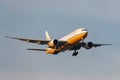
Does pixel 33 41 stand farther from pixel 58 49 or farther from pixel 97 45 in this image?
pixel 97 45

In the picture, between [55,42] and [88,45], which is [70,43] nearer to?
[55,42]

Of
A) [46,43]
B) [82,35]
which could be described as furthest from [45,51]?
[82,35]

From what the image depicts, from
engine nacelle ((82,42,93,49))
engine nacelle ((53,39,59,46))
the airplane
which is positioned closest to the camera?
the airplane

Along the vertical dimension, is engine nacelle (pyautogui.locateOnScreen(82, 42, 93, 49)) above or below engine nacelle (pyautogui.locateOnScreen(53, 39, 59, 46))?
below

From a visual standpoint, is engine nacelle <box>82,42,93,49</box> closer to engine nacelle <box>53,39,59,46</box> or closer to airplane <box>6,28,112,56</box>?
airplane <box>6,28,112,56</box>

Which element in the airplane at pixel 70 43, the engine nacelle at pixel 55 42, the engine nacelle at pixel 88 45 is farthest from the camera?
the engine nacelle at pixel 88 45

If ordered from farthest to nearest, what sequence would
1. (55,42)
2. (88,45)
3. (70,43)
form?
(88,45)
(55,42)
(70,43)

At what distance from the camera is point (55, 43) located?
4835 inches

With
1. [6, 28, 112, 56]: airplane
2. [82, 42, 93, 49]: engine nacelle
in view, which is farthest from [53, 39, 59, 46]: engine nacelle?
[82, 42, 93, 49]: engine nacelle

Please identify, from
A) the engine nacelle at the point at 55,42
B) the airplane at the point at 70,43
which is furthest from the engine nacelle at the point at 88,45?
the engine nacelle at the point at 55,42

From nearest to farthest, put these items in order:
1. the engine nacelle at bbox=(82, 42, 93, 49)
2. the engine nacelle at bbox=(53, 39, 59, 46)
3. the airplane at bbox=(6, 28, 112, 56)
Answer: the airplane at bbox=(6, 28, 112, 56)
the engine nacelle at bbox=(53, 39, 59, 46)
the engine nacelle at bbox=(82, 42, 93, 49)

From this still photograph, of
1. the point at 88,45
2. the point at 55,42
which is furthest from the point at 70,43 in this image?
the point at 88,45

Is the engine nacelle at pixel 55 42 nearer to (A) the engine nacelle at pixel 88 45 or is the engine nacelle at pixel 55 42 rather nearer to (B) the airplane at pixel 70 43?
(B) the airplane at pixel 70 43

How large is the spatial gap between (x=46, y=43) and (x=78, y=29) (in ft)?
26.8
